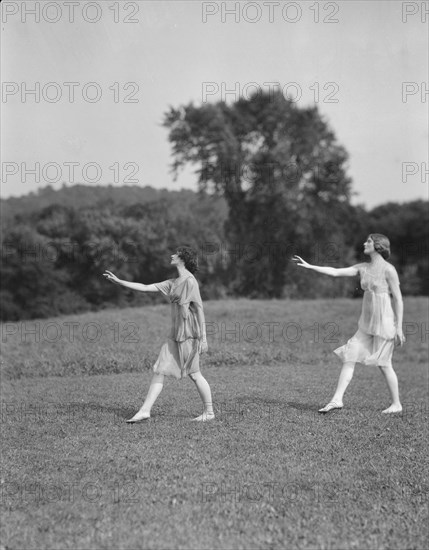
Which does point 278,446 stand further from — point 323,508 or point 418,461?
point 323,508

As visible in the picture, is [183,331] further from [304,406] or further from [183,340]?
[304,406]

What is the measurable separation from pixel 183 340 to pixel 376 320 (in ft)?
10.7

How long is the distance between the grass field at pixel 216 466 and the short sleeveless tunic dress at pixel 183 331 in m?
0.87

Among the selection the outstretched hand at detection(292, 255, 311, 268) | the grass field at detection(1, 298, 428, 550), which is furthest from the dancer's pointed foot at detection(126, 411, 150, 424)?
the outstretched hand at detection(292, 255, 311, 268)

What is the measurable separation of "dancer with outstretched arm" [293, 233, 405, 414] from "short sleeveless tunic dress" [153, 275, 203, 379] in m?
2.41

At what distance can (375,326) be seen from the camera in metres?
12.6

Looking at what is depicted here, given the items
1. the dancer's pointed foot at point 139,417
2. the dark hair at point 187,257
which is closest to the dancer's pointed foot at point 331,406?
the dancer's pointed foot at point 139,417

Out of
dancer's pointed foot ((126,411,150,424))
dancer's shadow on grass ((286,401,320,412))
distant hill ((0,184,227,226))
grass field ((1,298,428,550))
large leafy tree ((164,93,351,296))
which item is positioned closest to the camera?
grass field ((1,298,428,550))

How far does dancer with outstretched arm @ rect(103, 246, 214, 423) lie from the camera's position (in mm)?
11586

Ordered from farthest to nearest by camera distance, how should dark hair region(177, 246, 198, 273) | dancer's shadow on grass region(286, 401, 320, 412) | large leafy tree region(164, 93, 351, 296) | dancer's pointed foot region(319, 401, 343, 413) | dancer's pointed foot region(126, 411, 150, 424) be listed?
large leafy tree region(164, 93, 351, 296) < dancer's shadow on grass region(286, 401, 320, 412) < dancer's pointed foot region(319, 401, 343, 413) < dark hair region(177, 246, 198, 273) < dancer's pointed foot region(126, 411, 150, 424)

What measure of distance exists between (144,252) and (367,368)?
34161 millimetres

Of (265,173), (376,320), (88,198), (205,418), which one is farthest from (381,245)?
(88,198)

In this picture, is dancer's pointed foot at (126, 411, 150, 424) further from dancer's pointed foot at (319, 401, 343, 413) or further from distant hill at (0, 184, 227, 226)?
distant hill at (0, 184, 227, 226)

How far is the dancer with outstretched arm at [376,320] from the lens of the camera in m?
12.5
